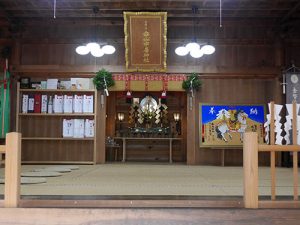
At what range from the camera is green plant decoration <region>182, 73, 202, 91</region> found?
8.66m

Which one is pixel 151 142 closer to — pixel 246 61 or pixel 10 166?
pixel 246 61

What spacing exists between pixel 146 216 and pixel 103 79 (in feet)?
18.8

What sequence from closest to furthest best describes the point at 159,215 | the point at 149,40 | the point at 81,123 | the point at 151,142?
the point at 159,215 < the point at 149,40 < the point at 81,123 < the point at 151,142

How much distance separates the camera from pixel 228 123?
8.73 meters

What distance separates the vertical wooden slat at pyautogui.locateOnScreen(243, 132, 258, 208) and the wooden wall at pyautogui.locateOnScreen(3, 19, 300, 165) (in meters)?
5.53

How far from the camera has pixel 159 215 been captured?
318 cm

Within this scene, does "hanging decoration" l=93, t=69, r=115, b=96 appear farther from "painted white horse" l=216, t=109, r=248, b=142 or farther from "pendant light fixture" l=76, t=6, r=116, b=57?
"painted white horse" l=216, t=109, r=248, b=142

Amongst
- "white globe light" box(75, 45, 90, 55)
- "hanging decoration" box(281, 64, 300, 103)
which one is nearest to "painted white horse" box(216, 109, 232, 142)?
"hanging decoration" box(281, 64, 300, 103)

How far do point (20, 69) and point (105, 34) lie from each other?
81.2 inches

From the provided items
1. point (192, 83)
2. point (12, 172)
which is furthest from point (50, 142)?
point (12, 172)

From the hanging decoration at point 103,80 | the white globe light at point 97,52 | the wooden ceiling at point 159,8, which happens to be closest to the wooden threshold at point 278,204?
the wooden ceiling at point 159,8

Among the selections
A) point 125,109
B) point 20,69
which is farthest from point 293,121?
point 125,109

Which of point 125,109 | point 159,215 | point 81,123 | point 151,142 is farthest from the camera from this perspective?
point 125,109

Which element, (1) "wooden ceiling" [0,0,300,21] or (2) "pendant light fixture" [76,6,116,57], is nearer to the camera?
(1) "wooden ceiling" [0,0,300,21]
